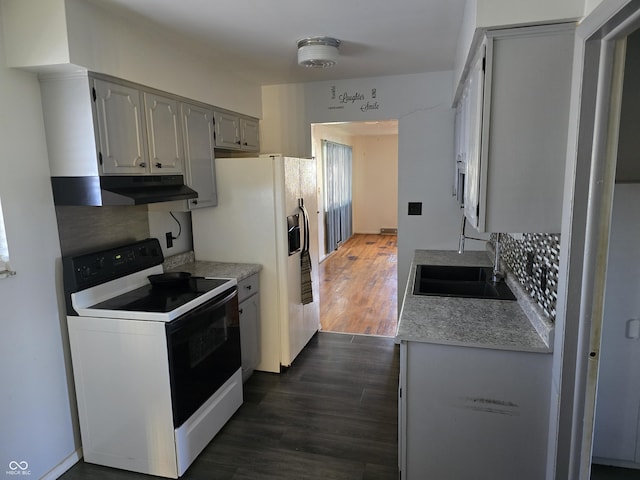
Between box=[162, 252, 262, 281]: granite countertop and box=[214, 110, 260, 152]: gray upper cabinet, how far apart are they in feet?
2.96

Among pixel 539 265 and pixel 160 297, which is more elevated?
pixel 539 265

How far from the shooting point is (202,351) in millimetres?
2285

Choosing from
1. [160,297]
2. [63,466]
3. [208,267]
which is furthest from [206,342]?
[63,466]

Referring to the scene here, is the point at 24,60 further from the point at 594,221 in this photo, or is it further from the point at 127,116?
the point at 594,221

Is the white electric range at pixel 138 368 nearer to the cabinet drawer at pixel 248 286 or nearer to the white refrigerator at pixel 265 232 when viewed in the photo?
the cabinet drawer at pixel 248 286

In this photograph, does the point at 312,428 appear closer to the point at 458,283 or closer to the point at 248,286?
the point at 248,286

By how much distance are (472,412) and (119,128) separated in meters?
2.18

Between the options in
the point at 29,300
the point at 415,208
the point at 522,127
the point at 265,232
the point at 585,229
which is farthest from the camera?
the point at 415,208

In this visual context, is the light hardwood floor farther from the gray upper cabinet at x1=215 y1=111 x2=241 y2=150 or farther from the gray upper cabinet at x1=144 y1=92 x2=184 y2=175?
the gray upper cabinet at x1=144 y1=92 x2=184 y2=175

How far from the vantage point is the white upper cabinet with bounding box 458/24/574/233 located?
152 centimetres

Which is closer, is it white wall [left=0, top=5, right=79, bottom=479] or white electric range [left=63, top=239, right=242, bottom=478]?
white wall [left=0, top=5, right=79, bottom=479]

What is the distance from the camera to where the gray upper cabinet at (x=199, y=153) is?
108 inches

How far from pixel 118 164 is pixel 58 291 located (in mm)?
735

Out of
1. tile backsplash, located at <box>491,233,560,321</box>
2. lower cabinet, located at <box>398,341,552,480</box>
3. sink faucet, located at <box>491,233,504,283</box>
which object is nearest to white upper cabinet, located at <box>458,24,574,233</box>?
tile backsplash, located at <box>491,233,560,321</box>
